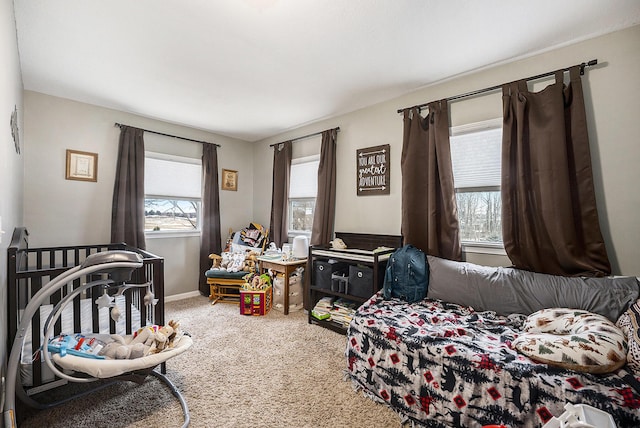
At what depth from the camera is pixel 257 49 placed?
7.28ft

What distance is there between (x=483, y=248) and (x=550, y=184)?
72cm

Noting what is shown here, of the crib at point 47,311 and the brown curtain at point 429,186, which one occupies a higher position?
the brown curtain at point 429,186

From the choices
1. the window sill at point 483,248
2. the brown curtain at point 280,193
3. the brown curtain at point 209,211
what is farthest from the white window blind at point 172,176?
the window sill at point 483,248

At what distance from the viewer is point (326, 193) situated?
3.62m

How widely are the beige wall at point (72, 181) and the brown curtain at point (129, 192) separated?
10cm

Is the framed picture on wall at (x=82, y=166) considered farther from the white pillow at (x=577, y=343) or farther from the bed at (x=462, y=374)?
the white pillow at (x=577, y=343)

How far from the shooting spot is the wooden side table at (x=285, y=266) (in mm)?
3443

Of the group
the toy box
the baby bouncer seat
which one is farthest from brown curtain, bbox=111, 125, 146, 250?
the baby bouncer seat

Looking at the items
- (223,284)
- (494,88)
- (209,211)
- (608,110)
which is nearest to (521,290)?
(608,110)

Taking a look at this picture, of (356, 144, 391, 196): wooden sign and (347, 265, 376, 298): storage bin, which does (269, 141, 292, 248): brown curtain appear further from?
(347, 265, 376, 298): storage bin

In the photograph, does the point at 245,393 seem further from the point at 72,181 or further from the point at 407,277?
the point at 72,181

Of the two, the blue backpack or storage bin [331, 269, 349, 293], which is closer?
the blue backpack

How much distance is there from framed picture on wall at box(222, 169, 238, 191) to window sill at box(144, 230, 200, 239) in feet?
2.79

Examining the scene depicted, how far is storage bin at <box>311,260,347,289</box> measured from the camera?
307 cm
